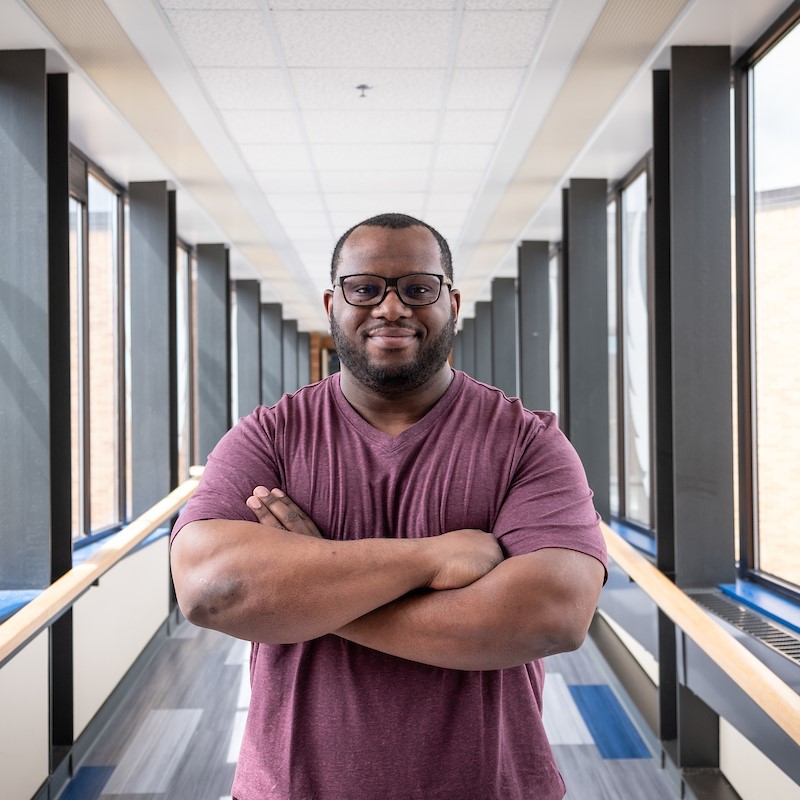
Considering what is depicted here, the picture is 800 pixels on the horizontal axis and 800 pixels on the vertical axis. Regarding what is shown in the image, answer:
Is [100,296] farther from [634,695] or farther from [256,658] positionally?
[256,658]

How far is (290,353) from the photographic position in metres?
15.8

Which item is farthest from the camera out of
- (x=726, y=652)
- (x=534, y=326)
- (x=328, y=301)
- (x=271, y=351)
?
(x=271, y=351)

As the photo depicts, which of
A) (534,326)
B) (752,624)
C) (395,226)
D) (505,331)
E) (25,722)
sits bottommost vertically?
(25,722)

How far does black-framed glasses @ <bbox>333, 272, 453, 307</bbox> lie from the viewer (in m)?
1.38

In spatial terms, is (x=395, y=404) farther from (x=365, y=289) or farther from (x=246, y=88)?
(x=246, y=88)

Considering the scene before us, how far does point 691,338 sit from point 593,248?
227 centimetres

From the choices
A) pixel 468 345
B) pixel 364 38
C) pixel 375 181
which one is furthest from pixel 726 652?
pixel 468 345

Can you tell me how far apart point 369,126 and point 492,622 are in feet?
12.9

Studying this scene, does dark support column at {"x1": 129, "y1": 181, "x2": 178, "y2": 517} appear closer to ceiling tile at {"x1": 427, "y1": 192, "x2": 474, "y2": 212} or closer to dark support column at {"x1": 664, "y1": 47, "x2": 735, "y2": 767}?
ceiling tile at {"x1": 427, "y1": 192, "x2": 474, "y2": 212}

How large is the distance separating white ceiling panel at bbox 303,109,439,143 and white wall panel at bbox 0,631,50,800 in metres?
2.92

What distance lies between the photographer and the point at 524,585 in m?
1.24

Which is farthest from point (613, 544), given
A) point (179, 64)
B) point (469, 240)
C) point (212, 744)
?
point (469, 240)

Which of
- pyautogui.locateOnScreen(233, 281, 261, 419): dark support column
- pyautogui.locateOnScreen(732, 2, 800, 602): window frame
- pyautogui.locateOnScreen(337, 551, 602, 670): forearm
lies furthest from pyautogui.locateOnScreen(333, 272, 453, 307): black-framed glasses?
pyautogui.locateOnScreen(233, 281, 261, 419): dark support column

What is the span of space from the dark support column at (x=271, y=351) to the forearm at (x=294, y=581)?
38.7 ft
